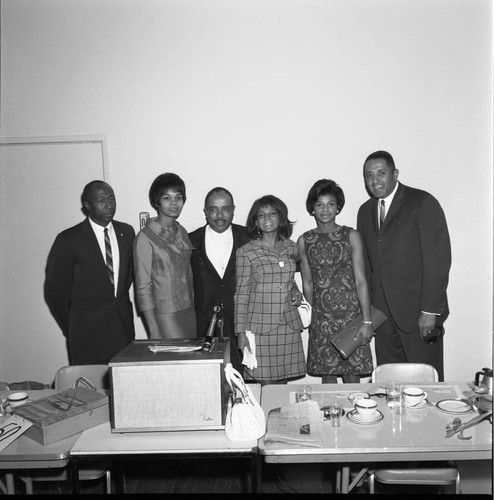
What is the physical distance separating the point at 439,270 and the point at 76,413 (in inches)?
97.8

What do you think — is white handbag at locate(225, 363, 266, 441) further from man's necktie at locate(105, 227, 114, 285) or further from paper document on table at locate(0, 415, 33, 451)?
man's necktie at locate(105, 227, 114, 285)

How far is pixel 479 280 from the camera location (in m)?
3.92

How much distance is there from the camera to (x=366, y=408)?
204 centimetres

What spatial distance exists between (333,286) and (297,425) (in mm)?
1373

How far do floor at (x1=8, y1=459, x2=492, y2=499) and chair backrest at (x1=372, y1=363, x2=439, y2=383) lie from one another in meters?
0.61

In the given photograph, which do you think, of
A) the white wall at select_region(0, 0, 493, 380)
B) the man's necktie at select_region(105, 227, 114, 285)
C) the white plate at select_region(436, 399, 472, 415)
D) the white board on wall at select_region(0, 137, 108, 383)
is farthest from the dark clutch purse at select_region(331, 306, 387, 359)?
the white board on wall at select_region(0, 137, 108, 383)

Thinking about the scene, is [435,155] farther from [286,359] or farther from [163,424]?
[163,424]

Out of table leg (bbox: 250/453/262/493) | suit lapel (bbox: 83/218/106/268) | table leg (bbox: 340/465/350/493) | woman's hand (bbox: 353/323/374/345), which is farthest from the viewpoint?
suit lapel (bbox: 83/218/106/268)

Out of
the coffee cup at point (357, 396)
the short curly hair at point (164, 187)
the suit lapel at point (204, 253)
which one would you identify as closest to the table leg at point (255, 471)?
the coffee cup at point (357, 396)

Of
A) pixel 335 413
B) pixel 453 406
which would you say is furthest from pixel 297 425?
pixel 453 406

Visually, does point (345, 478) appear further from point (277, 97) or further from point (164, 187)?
point (277, 97)

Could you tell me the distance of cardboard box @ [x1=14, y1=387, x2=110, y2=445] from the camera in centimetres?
195

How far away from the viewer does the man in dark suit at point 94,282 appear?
3.45m

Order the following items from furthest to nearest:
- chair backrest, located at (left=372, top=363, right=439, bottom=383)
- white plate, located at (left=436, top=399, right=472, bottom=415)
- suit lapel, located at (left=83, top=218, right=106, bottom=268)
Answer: suit lapel, located at (left=83, top=218, right=106, bottom=268), chair backrest, located at (left=372, top=363, right=439, bottom=383), white plate, located at (left=436, top=399, right=472, bottom=415)
